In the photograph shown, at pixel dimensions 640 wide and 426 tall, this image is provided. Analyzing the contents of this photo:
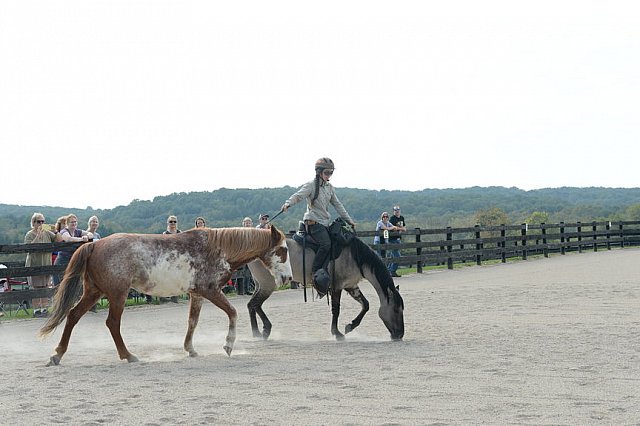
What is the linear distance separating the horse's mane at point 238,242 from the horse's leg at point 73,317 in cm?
131

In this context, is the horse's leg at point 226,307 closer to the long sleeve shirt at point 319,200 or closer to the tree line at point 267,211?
the long sleeve shirt at point 319,200

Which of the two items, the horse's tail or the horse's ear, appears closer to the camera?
the horse's tail

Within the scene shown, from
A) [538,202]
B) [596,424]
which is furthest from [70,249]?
[538,202]

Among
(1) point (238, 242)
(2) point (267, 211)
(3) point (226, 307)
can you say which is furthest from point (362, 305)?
(2) point (267, 211)

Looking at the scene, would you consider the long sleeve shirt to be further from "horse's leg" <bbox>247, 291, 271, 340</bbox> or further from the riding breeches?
"horse's leg" <bbox>247, 291, 271, 340</bbox>

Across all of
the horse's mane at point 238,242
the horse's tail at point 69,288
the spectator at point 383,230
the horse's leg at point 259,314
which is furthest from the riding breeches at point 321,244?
the spectator at point 383,230

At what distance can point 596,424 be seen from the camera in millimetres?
5168

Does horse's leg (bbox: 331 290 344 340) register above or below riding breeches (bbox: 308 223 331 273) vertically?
below

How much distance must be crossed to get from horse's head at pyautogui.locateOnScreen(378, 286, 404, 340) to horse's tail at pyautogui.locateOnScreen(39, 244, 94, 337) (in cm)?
355

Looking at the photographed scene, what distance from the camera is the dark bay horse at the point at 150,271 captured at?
817 cm

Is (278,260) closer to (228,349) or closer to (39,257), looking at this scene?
(228,349)

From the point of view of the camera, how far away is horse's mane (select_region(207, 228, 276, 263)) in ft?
29.1

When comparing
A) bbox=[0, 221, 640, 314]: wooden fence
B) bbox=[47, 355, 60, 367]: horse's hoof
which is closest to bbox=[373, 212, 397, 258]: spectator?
bbox=[0, 221, 640, 314]: wooden fence

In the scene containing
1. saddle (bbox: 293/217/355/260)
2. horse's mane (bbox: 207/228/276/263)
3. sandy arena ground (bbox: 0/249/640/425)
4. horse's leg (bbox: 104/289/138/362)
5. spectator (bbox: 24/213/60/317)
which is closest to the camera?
sandy arena ground (bbox: 0/249/640/425)
